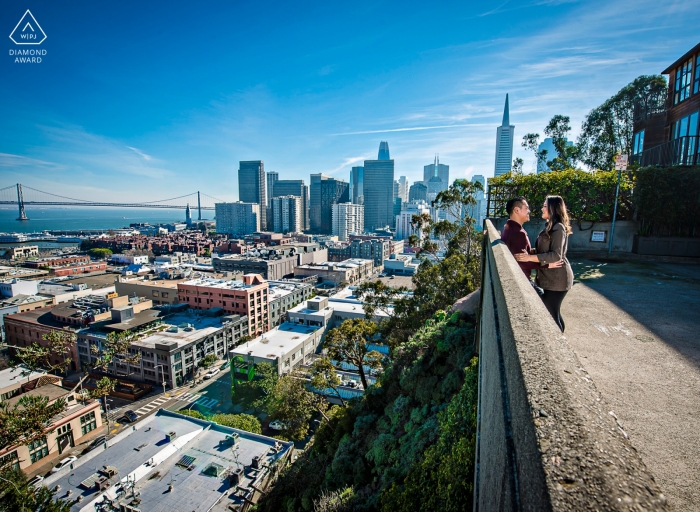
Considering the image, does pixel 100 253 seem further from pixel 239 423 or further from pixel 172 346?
pixel 239 423

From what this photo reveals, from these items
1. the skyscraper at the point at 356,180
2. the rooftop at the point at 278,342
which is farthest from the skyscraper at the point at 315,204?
the rooftop at the point at 278,342

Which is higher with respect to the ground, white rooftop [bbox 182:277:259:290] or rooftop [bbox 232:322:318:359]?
white rooftop [bbox 182:277:259:290]

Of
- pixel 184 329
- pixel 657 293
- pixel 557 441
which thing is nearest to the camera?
pixel 557 441

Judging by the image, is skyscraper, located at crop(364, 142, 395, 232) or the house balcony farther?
skyscraper, located at crop(364, 142, 395, 232)

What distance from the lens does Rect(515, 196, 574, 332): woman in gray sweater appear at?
3.51 metres

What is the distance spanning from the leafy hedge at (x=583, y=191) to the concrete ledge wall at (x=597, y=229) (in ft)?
0.69

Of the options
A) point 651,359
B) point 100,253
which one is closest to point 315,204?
point 100,253

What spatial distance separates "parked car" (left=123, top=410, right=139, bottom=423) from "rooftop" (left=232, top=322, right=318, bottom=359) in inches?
239

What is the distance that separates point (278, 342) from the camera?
2389 cm

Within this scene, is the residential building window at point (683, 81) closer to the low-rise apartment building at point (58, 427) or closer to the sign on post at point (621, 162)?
the sign on post at point (621, 162)

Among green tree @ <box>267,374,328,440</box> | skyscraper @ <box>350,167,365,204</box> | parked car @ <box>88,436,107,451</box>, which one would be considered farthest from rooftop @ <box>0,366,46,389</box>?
skyscraper @ <box>350,167,365,204</box>

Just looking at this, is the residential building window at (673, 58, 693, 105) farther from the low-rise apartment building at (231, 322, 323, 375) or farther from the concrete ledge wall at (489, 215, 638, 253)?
the low-rise apartment building at (231, 322, 323, 375)

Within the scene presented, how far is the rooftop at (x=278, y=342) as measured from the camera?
22125 millimetres

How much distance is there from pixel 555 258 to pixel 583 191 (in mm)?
7304
